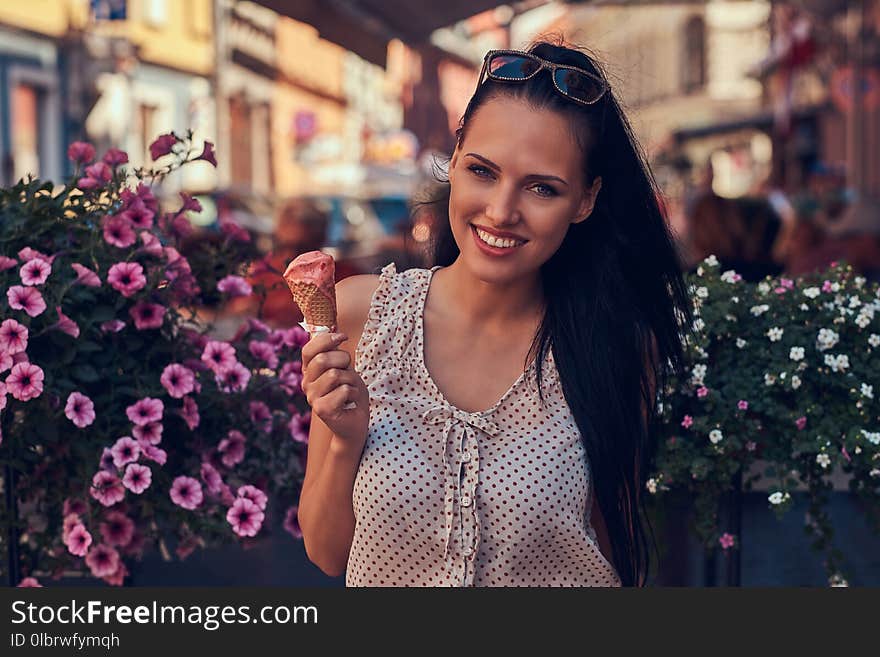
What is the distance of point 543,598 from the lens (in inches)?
75.0

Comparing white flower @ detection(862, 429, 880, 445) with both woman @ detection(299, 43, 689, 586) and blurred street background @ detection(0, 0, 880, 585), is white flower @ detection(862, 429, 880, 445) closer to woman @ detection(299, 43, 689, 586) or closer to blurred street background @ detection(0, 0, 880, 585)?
woman @ detection(299, 43, 689, 586)

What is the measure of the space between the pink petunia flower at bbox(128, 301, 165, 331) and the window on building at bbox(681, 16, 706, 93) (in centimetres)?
4873

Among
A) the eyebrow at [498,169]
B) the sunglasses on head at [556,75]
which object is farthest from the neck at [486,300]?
the sunglasses on head at [556,75]

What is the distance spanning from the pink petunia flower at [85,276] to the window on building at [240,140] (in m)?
26.1

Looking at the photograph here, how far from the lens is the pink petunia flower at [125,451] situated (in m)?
2.42

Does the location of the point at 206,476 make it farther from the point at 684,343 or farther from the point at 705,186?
the point at 705,186

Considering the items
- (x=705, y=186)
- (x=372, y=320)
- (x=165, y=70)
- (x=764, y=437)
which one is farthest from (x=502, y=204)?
(x=165, y=70)

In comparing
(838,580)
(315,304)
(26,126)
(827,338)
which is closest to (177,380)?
(315,304)

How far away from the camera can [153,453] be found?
244 centimetres

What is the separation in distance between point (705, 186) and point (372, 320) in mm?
4985

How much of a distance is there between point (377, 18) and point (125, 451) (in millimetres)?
2923

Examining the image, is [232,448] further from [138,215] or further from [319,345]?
[319,345]

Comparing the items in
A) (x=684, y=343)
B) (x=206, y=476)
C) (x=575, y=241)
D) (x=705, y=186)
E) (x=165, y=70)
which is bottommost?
(x=206, y=476)

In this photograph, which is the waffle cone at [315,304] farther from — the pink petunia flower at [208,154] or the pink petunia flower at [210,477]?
the pink petunia flower at [208,154]
